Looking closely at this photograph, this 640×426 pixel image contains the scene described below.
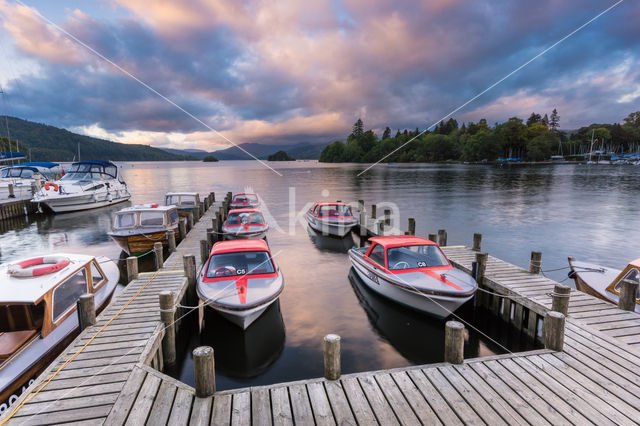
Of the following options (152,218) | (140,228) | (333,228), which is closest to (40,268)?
(140,228)

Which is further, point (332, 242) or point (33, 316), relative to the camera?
point (332, 242)

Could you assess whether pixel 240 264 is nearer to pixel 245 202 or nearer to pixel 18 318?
pixel 18 318

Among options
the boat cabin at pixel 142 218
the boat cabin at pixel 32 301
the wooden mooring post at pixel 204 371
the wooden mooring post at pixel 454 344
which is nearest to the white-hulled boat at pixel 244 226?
the boat cabin at pixel 142 218

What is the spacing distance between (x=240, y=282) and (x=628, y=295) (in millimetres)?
10564

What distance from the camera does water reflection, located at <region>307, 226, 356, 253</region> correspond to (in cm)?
2047

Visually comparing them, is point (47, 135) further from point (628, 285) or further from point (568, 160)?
point (568, 160)

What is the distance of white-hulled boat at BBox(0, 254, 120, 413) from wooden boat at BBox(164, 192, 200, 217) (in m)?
15.5

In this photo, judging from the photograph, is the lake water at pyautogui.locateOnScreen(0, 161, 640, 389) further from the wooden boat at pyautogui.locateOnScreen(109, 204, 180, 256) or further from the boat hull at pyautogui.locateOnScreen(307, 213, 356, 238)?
the wooden boat at pyautogui.locateOnScreen(109, 204, 180, 256)

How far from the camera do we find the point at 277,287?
32.6ft

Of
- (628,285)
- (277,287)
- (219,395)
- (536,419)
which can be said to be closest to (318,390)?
(219,395)

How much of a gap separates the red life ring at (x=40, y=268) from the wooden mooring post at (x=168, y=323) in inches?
119

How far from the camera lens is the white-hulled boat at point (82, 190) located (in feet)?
104

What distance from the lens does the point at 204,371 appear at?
17.4ft

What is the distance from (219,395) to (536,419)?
4993 mm
